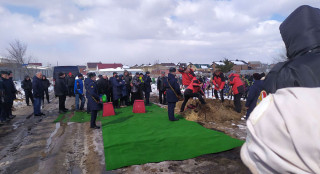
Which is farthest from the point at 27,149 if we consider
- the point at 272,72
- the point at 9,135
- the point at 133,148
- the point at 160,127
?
the point at 272,72

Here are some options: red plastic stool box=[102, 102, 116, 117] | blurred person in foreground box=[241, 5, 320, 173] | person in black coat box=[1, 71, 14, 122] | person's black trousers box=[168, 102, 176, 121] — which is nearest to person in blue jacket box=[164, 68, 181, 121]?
person's black trousers box=[168, 102, 176, 121]

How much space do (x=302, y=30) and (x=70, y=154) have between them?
194 inches

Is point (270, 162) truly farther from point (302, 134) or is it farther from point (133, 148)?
point (133, 148)

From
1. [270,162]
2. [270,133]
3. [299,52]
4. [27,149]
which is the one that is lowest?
[27,149]

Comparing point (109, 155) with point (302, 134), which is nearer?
point (302, 134)

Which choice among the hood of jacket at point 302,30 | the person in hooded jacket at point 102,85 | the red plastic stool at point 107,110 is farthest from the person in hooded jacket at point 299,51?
the person in hooded jacket at point 102,85

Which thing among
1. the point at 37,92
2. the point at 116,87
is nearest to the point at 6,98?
the point at 37,92

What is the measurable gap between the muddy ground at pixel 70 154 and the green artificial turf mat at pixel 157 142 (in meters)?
0.18

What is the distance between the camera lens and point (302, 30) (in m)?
1.31

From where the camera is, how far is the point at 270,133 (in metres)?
0.80

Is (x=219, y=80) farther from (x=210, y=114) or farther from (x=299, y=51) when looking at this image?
(x=299, y=51)

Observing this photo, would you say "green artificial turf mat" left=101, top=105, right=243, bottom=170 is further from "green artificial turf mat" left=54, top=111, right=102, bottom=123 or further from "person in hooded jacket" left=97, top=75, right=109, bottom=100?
"person in hooded jacket" left=97, top=75, right=109, bottom=100

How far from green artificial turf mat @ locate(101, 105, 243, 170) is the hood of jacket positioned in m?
3.37

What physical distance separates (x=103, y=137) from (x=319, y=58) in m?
5.48
